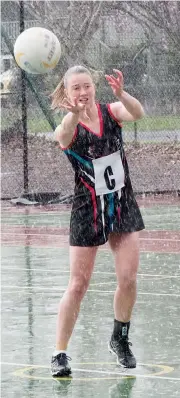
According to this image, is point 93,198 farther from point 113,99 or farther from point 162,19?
point 162,19

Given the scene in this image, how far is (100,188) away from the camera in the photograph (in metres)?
7.91

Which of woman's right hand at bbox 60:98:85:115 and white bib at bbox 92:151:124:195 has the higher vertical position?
woman's right hand at bbox 60:98:85:115

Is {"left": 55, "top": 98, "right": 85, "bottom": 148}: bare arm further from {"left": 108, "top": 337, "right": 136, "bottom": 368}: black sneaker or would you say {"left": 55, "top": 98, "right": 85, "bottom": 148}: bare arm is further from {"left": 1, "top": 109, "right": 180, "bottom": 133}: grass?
{"left": 1, "top": 109, "right": 180, "bottom": 133}: grass

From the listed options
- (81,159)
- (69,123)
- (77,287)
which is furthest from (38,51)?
(77,287)

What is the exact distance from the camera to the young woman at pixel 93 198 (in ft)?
25.9

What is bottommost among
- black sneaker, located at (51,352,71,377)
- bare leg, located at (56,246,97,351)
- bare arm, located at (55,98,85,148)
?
black sneaker, located at (51,352,71,377)

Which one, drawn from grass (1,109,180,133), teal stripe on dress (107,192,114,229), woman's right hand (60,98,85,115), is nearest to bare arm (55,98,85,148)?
woman's right hand (60,98,85,115)

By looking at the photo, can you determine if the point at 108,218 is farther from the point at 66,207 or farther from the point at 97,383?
the point at 66,207

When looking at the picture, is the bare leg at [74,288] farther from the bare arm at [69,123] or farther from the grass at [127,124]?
the grass at [127,124]

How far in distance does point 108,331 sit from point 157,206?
35.7 feet

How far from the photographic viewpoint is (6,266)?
13.3 meters

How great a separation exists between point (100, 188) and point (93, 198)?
0.08 metres

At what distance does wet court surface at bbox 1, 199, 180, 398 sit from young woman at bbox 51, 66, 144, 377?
9.2 inches

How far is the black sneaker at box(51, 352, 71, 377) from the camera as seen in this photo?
7793mm
